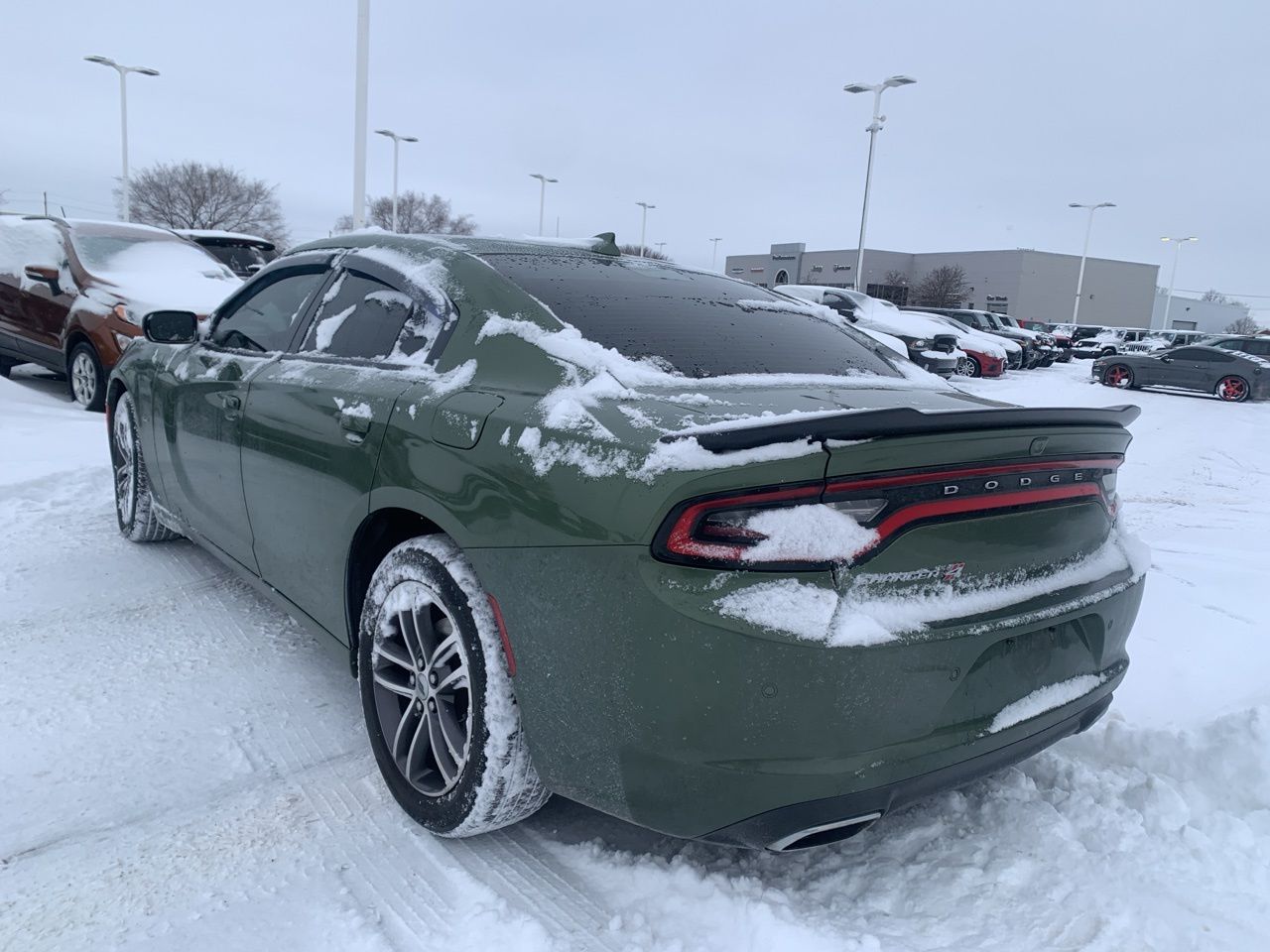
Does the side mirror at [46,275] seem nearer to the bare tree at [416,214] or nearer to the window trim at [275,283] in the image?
the window trim at [275,283]

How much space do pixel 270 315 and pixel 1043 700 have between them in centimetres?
310

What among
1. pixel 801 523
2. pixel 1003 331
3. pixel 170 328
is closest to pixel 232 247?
pixel 170 328

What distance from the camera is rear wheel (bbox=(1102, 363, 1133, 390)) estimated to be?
65.2 ft

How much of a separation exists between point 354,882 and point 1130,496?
6645mm

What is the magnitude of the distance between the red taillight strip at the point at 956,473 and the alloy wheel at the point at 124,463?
4089 millimetres

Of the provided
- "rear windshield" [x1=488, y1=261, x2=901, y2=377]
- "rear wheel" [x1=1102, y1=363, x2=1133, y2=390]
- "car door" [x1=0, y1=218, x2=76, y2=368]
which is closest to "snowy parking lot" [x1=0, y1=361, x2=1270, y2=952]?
"rear windshield" [x1=488, y1=261, x2=901, y2=377]

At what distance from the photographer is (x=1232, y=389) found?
61.7 feet

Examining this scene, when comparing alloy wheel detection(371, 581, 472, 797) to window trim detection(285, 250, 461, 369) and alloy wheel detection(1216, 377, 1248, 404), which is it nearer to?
window trim detection(285, 250, 461, 369)

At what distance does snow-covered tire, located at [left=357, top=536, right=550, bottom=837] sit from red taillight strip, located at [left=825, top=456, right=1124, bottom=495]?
0.91 meters

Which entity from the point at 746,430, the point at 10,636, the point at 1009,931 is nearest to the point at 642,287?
the point at 746,430

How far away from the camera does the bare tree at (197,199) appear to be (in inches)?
1890

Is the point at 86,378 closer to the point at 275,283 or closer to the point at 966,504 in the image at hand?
the point at 275,283

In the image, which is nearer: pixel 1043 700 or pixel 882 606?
pixel 882 606

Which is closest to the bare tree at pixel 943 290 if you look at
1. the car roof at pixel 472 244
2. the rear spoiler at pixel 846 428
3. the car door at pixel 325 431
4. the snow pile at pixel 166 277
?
the snow pile at pixel 166 277
